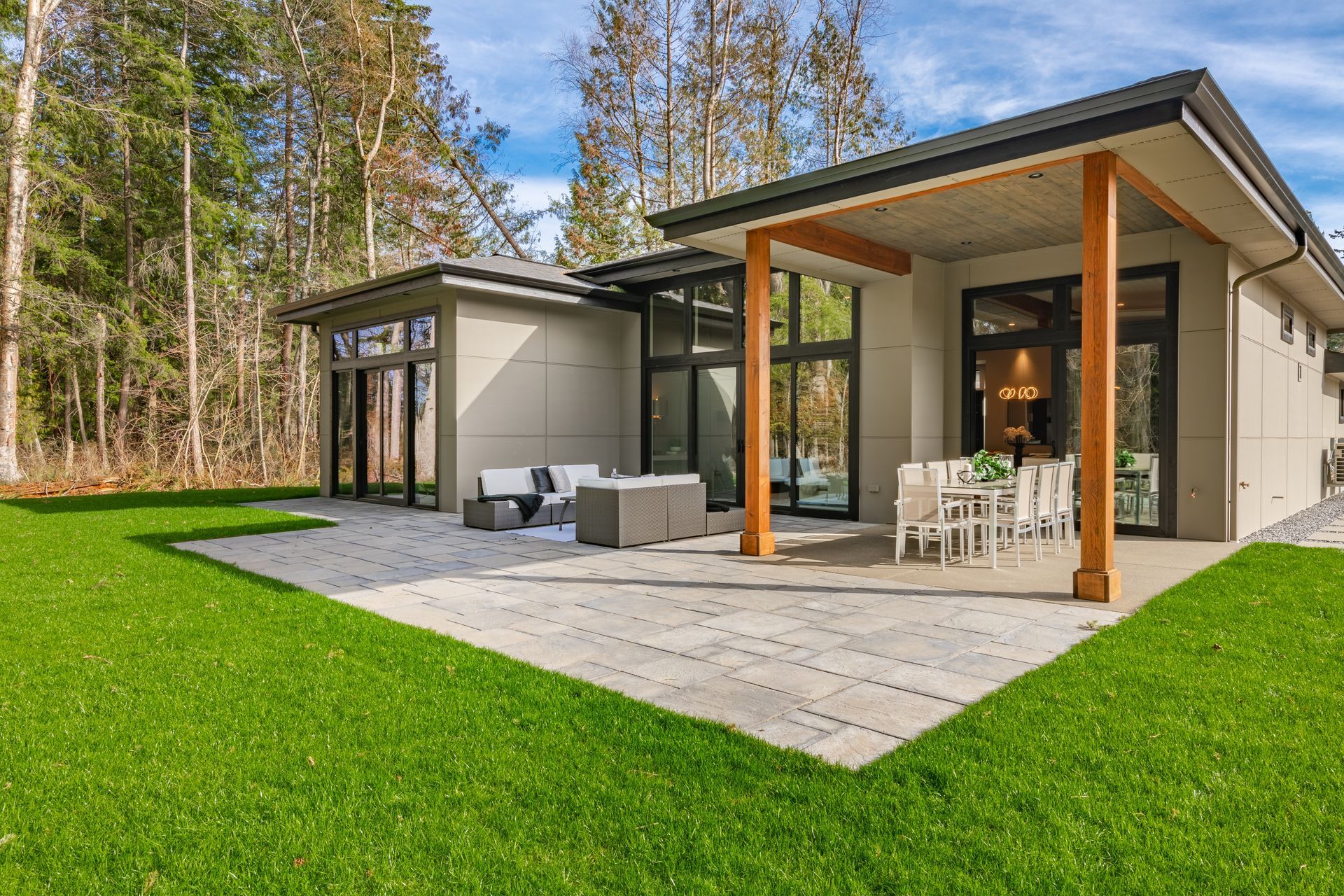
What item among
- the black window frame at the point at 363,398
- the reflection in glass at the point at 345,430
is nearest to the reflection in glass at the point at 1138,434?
the black window frame at the point at 363,398

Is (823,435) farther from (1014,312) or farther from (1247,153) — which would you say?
(1247,153)

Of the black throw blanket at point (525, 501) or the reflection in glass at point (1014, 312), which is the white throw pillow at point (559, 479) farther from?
the reflection in glass at point (1014, 312)

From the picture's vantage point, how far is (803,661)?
3.92m

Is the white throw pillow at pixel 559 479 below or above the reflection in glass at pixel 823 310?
below

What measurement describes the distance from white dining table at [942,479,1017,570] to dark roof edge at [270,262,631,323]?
6574 mm

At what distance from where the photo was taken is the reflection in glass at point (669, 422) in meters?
12.1

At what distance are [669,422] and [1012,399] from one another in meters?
5.03

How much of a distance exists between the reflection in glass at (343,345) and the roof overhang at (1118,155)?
23.8 ft

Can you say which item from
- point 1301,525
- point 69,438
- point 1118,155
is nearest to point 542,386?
point 1118,155

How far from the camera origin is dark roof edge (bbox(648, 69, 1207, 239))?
4.69 m

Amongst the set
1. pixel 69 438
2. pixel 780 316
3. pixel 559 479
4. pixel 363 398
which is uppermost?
pixel 780 316

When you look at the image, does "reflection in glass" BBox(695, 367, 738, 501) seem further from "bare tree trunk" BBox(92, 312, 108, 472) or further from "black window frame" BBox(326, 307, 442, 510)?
"bare tree trunk" BBox(92, 312, 108, 472)

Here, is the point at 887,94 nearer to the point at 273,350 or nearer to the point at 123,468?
the point at 273,350

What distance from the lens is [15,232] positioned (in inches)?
540
